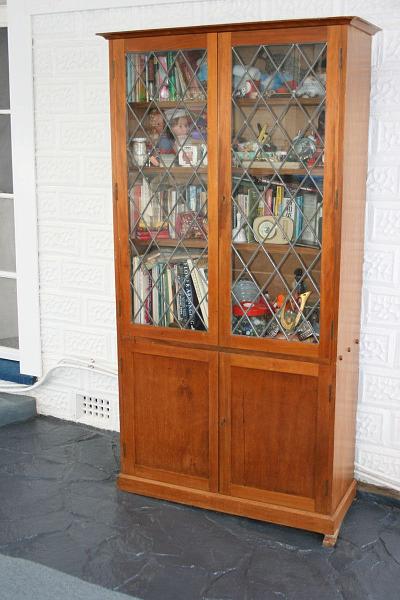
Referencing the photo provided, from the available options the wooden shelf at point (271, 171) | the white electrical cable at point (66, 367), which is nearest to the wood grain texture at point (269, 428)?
the wooden shelf at point (271, 171)

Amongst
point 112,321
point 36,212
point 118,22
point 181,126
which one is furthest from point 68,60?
point 112,321

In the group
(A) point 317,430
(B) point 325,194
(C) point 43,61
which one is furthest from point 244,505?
(C) point 43,61

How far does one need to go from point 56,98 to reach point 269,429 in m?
2.08

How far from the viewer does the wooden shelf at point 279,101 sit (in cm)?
300

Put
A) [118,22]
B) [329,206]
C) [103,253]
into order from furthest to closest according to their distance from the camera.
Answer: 1. [103,253]
2. [118,22]
3. [329,206]

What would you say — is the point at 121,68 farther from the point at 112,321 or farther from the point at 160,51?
the point at 112,321

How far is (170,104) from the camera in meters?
3.26

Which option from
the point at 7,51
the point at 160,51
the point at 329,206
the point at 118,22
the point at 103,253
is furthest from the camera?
the point at 7,51

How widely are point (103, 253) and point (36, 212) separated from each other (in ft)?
1.55

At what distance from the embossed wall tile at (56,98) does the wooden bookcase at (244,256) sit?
82cm

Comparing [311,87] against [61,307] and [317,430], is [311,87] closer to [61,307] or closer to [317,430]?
[317,430]

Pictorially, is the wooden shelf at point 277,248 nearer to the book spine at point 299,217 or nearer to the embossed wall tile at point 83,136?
the book spine at point 299,217

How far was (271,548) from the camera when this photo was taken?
319cm

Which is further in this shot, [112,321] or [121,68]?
[112,321]
